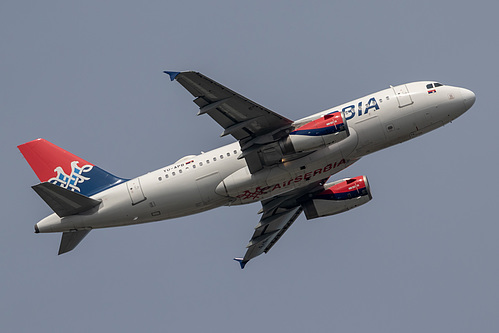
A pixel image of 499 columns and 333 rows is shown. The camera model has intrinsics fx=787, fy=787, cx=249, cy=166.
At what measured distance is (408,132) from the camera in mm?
54906

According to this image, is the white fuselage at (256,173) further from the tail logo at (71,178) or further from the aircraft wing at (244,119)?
the tail logo at (71,178)

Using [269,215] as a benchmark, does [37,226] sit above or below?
above

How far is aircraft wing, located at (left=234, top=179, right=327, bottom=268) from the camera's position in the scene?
62938mm

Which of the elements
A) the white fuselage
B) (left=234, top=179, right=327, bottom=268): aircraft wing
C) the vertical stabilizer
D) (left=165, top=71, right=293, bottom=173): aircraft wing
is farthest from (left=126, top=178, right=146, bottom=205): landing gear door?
(left=234, top=179, right=327, bottom=268): aircraft wing

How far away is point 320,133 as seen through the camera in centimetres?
5247

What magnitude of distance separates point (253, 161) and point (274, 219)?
35.9 ft

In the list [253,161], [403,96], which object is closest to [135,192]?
[253,161]

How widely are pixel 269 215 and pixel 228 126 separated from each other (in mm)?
Result: 13205

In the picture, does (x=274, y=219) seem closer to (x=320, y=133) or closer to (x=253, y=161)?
(x=253, y=161)

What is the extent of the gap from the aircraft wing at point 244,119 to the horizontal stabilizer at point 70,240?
526 inches

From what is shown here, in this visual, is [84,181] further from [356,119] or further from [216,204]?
[356,119]

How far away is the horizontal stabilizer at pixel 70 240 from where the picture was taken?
56562 millimetres

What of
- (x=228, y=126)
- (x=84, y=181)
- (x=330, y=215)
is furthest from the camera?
(x=330, y=215)

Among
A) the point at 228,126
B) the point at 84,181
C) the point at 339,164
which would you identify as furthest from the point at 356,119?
the point at 84,181
